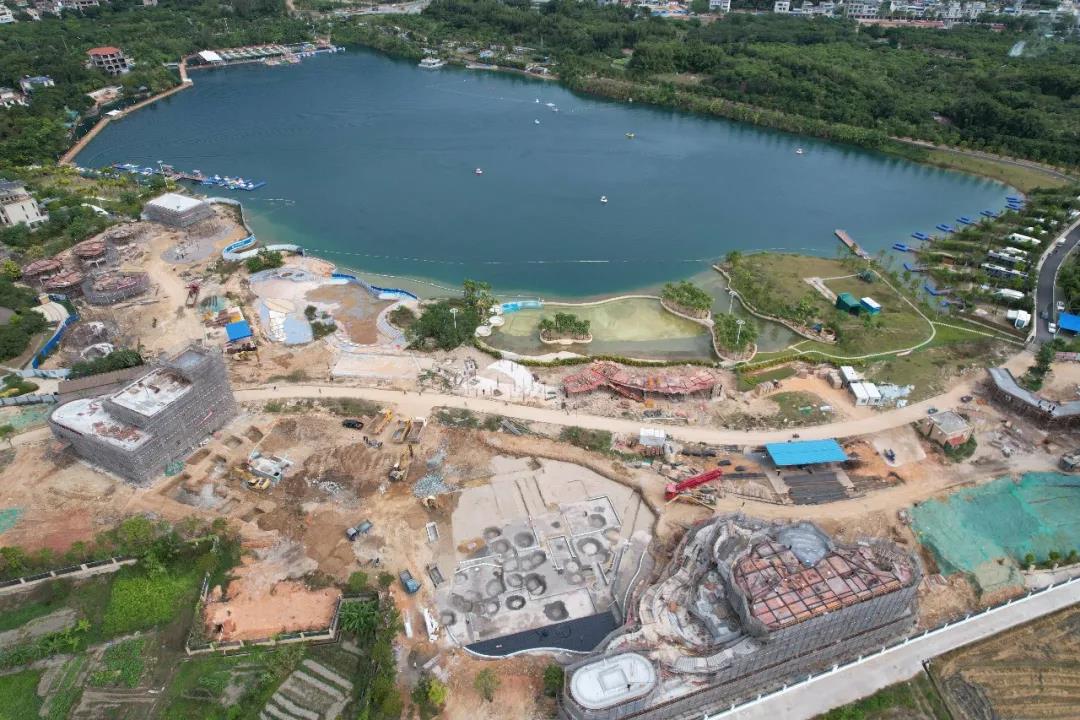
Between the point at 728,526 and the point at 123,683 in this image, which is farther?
the point at 728,526

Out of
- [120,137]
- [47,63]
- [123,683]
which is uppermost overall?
[47,63]

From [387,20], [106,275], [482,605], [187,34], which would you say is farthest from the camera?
[387,20]

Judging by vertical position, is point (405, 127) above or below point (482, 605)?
above

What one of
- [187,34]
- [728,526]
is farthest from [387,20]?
[728,526]

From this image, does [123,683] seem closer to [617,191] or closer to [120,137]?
[617,191]

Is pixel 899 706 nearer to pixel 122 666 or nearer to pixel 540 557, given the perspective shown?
pixel 540 557

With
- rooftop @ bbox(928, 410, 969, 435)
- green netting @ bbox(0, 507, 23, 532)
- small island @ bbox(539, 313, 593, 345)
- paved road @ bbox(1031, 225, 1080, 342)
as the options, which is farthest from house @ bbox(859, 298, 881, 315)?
green netting @ bbox(0, 507, 23, 532)
